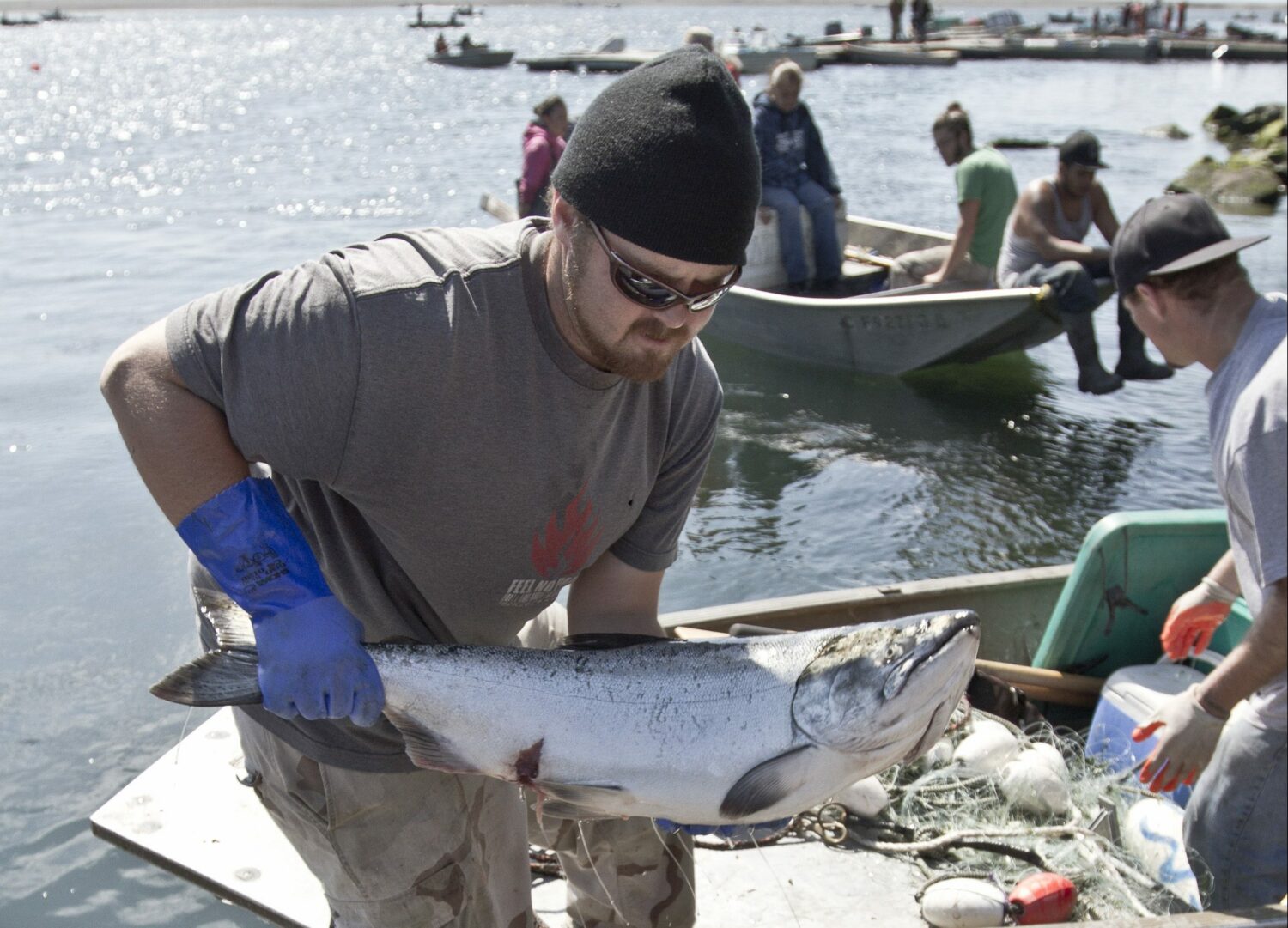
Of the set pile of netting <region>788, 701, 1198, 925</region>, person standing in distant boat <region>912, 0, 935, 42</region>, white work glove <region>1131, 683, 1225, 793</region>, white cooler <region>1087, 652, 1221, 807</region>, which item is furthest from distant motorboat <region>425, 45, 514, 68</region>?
white work glove <region>1131, 683, 1225, 793</region>

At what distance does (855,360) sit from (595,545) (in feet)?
29.6

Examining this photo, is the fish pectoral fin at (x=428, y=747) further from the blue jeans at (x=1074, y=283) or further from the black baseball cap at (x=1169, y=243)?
the blue jeans at (x=1074, y=283)

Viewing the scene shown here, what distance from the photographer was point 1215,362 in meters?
3.65

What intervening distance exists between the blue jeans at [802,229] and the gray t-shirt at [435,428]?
8966 mm

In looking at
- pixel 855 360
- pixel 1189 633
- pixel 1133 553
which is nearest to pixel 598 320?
pixel 1189 633

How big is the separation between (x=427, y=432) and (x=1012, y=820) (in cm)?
307

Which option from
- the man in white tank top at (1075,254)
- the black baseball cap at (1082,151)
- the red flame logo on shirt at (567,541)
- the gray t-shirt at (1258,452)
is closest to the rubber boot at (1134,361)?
the man in white tank top at (1075,254)

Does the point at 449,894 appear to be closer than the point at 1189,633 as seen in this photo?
Yes

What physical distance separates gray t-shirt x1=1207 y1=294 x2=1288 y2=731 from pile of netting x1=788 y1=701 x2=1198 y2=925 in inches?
38.4

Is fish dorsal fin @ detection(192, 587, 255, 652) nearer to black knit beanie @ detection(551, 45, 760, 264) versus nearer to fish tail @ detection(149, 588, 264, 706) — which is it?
fish tail @ detection(149, 588, 264, 706)

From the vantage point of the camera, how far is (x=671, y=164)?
2375 mm

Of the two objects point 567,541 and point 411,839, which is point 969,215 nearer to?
point 567,541

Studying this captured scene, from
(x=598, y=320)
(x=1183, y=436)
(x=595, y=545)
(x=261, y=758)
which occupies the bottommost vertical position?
(x=1183, y=436)

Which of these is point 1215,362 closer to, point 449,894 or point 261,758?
point 449,894
